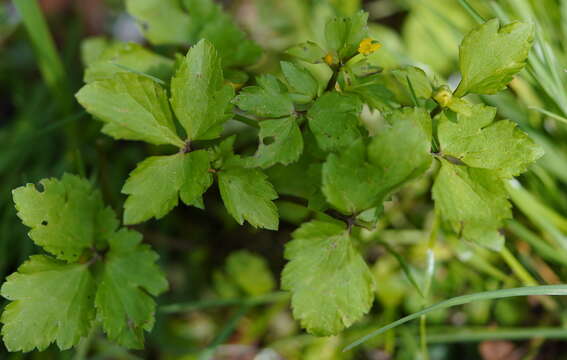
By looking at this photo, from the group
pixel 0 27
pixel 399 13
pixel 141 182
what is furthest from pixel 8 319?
pixel 399 13

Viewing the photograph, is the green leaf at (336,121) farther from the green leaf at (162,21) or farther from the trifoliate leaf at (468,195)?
the green leaf at (162,21)

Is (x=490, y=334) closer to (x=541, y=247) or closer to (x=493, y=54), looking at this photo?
(x=541, y=247)

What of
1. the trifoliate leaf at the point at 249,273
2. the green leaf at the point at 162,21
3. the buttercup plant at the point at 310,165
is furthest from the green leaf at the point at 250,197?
the trifoliate leaf at the point at 249,273

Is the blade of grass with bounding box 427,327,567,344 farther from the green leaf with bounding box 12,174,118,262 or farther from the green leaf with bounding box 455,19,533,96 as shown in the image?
the green leaf with bounding box 12,174,118,262

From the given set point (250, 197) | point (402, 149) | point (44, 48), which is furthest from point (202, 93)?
point (44, 48)

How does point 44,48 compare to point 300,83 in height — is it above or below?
below

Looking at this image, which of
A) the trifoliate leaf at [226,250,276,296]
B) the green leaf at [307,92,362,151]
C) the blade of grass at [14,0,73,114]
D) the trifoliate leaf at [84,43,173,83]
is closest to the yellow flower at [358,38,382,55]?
the green leaf at [307,92,362,151]
